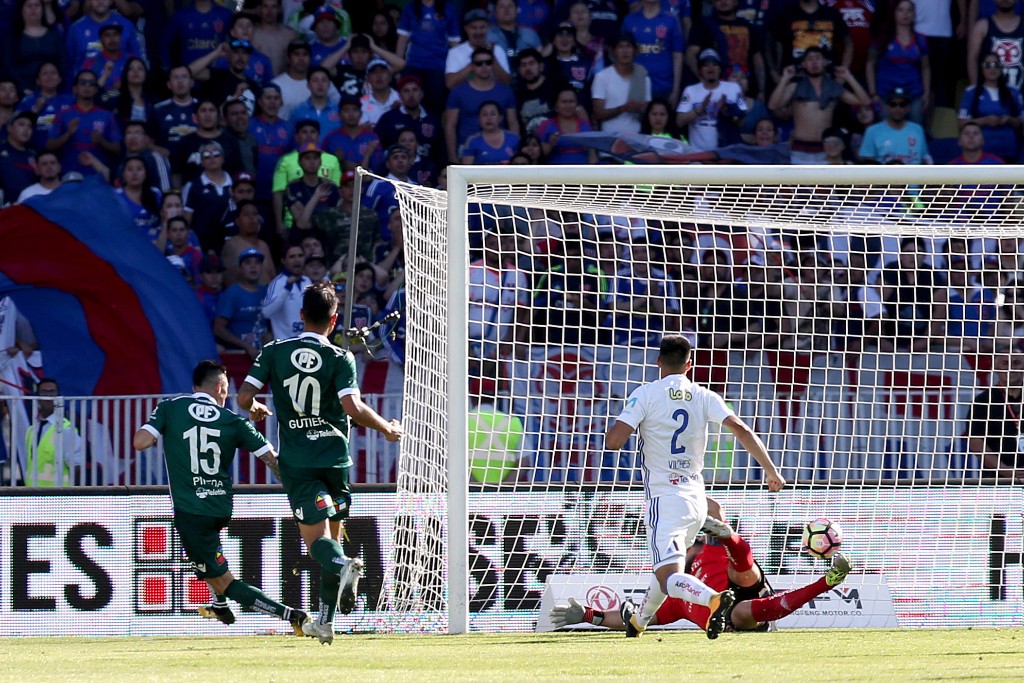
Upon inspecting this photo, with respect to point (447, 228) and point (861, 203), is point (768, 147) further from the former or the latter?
point (447, 228)

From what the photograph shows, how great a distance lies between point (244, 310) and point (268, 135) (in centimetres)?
228

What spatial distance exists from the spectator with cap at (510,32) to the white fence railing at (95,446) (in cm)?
607

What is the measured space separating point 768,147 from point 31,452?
7.56 m

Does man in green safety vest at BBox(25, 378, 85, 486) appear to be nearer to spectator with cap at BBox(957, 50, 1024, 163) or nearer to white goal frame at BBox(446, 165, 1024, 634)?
white goal frame at BBox(446, 165, 1024, 634)

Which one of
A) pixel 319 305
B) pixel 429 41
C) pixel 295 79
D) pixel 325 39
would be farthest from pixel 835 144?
pixel 319 305

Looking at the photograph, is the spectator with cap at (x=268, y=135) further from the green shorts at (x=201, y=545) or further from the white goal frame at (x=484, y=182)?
the green shorts at (x=201, y=545)

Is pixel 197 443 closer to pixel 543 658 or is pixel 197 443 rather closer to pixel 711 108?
pixel 543 658

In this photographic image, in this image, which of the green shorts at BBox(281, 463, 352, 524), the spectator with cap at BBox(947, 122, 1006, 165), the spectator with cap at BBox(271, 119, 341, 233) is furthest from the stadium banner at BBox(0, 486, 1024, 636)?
the spectator with cap at BBox(947, 122, 1006, 165)

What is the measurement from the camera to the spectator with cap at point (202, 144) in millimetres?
14898

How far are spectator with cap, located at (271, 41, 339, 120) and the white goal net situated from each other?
4371 millimetres

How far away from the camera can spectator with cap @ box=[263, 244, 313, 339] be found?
13.7 metres

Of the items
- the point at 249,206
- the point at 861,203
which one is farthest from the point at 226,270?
the point at 861,203

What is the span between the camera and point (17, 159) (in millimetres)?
14844

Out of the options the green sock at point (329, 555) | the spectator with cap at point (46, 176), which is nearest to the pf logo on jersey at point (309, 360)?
the green sock at point (329, 555)
